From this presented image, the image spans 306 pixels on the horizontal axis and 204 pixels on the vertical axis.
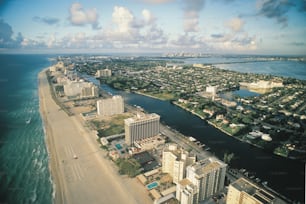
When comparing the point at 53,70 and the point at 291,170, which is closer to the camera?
the point at 291,170

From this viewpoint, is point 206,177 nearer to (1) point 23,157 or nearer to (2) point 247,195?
(2) point 247,195

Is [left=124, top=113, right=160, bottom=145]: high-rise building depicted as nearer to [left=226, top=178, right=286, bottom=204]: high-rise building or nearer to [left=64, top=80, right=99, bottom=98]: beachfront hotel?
[left=226, top=178, right=286, bottom=204]: high-rise building

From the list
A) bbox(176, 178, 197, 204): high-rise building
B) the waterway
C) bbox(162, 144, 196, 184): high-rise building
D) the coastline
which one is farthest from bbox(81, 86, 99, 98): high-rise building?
bbox(176, 178, 197, 204): high-rise building

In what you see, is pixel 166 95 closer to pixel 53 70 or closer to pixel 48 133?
pixel 48 133

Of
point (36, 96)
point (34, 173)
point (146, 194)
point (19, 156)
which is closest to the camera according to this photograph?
point (146, 194)

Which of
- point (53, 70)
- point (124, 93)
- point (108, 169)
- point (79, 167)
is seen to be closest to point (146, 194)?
point (108, 169)

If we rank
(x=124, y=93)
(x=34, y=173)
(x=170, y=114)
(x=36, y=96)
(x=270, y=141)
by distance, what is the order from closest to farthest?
(x=34, y=173) < (x=270, y=141) < (x=170, y=114) < (x=36, y=96) < (x=124, y=93)

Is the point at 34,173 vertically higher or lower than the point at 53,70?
lower
